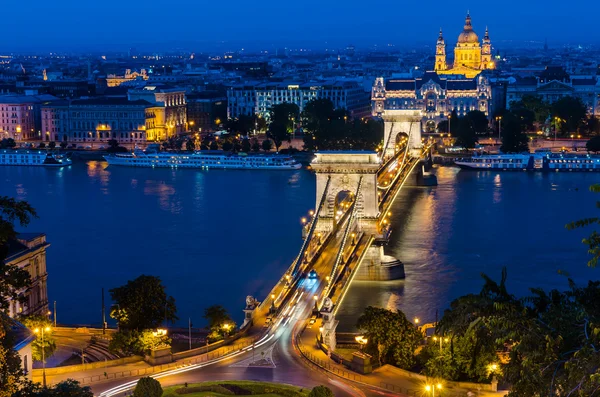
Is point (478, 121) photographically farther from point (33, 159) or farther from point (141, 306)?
point (141, 306)

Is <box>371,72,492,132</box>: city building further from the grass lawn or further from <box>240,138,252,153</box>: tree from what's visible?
the grass lawn

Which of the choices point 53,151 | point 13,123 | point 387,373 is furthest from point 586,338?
point 13,123

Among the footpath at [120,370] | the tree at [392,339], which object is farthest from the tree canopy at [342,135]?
the footpath at [120,370]

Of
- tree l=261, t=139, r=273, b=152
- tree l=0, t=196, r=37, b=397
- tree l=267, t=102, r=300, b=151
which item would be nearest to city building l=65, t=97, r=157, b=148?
tree l=267, t=102, r=300, b=151

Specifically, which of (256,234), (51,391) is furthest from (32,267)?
(256,234)

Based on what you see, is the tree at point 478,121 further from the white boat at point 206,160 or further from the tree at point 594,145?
the white boat at point 206,160

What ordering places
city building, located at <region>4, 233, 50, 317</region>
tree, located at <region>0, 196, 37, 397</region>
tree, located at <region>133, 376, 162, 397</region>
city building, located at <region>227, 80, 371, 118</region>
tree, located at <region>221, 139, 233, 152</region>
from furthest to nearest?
city building, located at <region>227, 80, 371, 118</region> < tree, located at <region>221, 139, 233, 152</region> < city building, located at <region>4, 233, 50, 317</region> < tree, located at <region>133, 376, 162, 397</region> < tree, located at <region>0, 196, 37, 397</region>

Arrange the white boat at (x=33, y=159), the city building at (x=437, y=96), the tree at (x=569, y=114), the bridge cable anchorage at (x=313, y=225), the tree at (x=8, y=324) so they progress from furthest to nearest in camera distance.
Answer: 1. the city building at (x=437, y=96)
2. the tree at (x=569, y=114)
3. the white boat at (x=33, y=159)
4. the bridge cable anchorage at (x=313, y=225)
5. the tree at (x=8, y=324)
